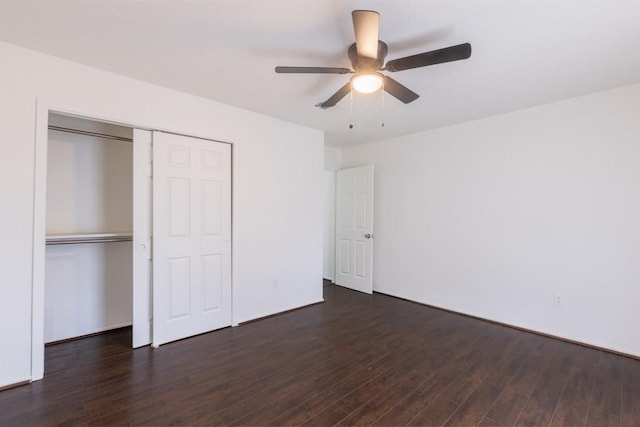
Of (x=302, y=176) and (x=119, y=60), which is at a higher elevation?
(x=119, y=60)

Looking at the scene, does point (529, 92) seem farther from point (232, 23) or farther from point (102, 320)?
point (102, 320)

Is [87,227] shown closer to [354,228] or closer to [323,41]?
[323,41]

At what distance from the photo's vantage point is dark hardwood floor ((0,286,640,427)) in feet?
6.33

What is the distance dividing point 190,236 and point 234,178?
0.80 meters

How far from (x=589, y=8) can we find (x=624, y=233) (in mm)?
2173

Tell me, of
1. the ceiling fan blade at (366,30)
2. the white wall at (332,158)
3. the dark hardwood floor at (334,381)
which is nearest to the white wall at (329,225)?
the white wall at (332,158)

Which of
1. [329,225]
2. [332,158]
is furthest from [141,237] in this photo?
[329,225]

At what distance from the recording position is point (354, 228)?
504cm

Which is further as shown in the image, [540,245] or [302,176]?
→ [302,176]

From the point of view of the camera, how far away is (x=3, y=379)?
2174 millimetres

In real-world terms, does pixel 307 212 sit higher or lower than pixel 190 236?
higher

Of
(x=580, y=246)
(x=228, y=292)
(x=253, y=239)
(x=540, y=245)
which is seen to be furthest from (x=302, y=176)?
(x=580, y=246)

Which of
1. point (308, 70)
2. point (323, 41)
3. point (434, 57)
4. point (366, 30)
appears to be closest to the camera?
point (366, 30)

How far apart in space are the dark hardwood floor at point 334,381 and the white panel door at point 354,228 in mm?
1599
